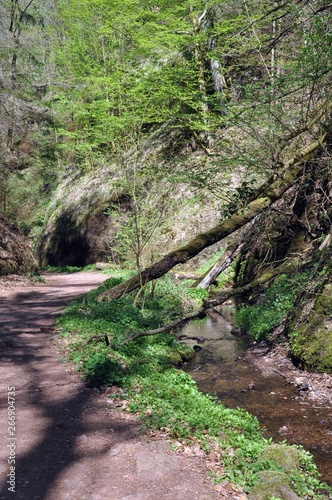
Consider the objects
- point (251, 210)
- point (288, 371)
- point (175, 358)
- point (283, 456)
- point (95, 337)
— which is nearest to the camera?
point (283, 456)

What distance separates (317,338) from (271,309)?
10.3ft

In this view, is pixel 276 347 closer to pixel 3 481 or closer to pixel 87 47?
pixel 3 481

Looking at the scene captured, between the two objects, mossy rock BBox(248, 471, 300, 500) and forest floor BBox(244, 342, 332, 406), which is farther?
forest floor BBox(244, 342, 332, 406)

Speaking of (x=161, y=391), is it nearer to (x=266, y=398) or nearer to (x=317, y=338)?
(x=266, y=398)

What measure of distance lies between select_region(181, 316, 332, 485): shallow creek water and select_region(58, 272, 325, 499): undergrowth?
1.43 feet

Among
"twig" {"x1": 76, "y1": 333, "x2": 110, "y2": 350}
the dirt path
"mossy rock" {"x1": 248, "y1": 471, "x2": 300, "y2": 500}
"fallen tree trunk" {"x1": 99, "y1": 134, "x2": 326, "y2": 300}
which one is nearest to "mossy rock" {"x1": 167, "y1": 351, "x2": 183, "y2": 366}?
"twig" {"x1": 76, "y1": 333, "x2": 110, "y2": 350}

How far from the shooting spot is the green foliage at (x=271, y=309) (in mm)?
9453

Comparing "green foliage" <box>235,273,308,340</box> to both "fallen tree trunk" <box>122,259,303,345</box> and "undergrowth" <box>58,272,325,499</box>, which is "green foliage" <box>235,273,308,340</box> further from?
"undergrowth" <box>58,272,325,499</box>

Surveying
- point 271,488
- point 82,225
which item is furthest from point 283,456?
point 82,225

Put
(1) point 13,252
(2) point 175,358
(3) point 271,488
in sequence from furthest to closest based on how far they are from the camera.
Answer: (1) point 13,252 < (2) point 175,358 < (3) point 271,488

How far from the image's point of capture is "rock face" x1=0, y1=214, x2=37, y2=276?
1674 centimetres

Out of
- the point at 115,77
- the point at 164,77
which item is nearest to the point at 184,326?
the point at 164,77

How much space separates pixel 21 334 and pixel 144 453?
496 centimetres

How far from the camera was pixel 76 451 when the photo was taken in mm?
4039
